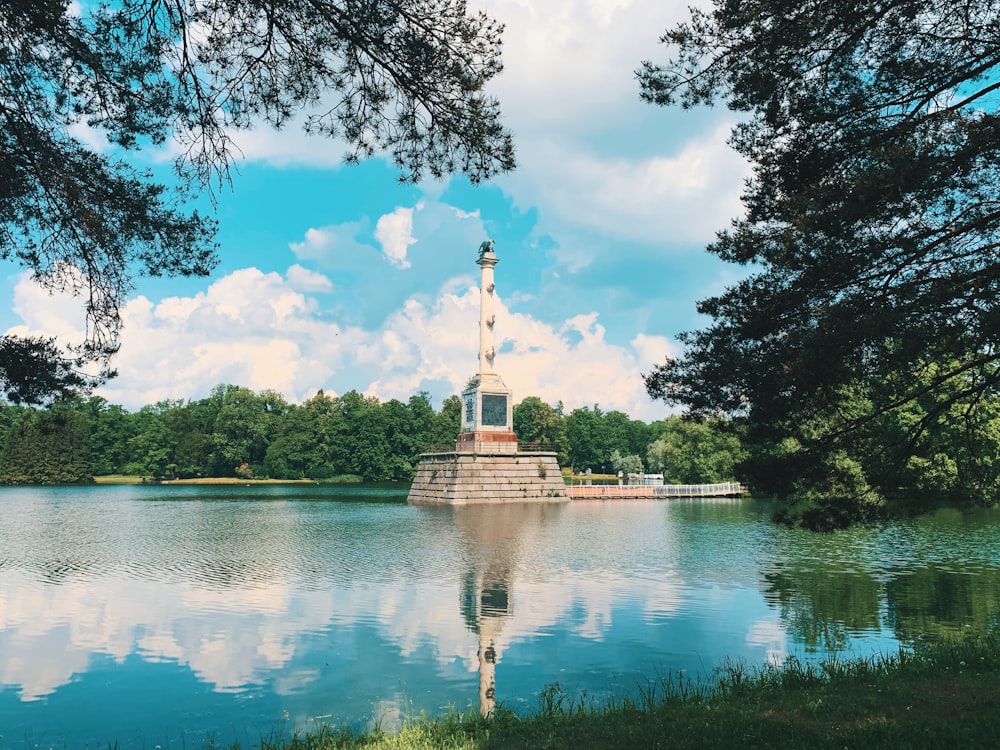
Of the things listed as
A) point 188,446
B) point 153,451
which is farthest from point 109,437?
point 188,446

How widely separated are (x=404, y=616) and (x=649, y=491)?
2021 inches

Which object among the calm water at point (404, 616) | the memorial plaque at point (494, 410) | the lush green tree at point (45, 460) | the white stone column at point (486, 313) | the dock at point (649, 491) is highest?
the white stone column at point (486, 313)

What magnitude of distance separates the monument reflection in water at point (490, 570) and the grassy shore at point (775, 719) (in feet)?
4.67

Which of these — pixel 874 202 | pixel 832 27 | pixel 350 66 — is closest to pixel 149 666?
pixel 350 66

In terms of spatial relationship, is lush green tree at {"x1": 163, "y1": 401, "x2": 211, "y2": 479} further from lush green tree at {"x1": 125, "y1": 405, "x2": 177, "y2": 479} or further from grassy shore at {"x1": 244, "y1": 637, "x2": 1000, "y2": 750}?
grassy shore at {"x1": 244, "y1": 637, "x2": 1000, "y2": 750}

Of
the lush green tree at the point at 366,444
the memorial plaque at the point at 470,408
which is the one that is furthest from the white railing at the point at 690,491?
the lush green tree at the point at 366,444

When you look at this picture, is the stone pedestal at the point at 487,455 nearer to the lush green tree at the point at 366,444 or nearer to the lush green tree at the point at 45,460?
the lush green tree at the point at 366,444

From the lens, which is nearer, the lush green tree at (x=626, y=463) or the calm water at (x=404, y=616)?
the calm water at (x=404, y=616)

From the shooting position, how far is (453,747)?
24.1ft

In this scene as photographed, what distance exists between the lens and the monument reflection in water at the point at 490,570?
41.7ft

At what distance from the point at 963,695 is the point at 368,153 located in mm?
8768

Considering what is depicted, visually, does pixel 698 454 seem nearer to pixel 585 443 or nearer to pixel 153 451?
pixel 585 443

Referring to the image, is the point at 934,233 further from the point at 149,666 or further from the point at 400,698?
the point at 149,666

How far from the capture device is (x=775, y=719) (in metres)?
7.62
